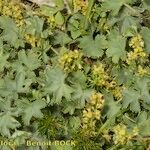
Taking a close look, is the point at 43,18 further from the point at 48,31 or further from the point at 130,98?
the point at 130,98

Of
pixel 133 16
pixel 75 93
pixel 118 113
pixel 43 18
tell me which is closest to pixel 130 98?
pixel 118 113

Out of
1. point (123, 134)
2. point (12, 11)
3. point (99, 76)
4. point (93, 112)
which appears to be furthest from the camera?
point (12, 11)

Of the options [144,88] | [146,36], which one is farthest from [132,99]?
[146,36]

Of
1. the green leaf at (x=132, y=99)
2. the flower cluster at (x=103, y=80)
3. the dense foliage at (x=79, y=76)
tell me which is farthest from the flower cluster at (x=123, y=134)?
the flower cluster at (x=103, y=80)

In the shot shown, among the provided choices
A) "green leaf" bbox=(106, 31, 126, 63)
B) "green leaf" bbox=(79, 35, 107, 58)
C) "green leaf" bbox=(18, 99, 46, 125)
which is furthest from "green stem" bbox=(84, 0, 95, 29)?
"green leaf" bbox=(18, 99, 46, 125)

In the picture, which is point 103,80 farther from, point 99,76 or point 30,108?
point 30,108

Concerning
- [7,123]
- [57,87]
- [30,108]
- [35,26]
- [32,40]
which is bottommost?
[7,123]

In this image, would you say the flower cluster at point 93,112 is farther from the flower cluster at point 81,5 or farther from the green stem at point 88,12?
the flower cluster at point 81,5
